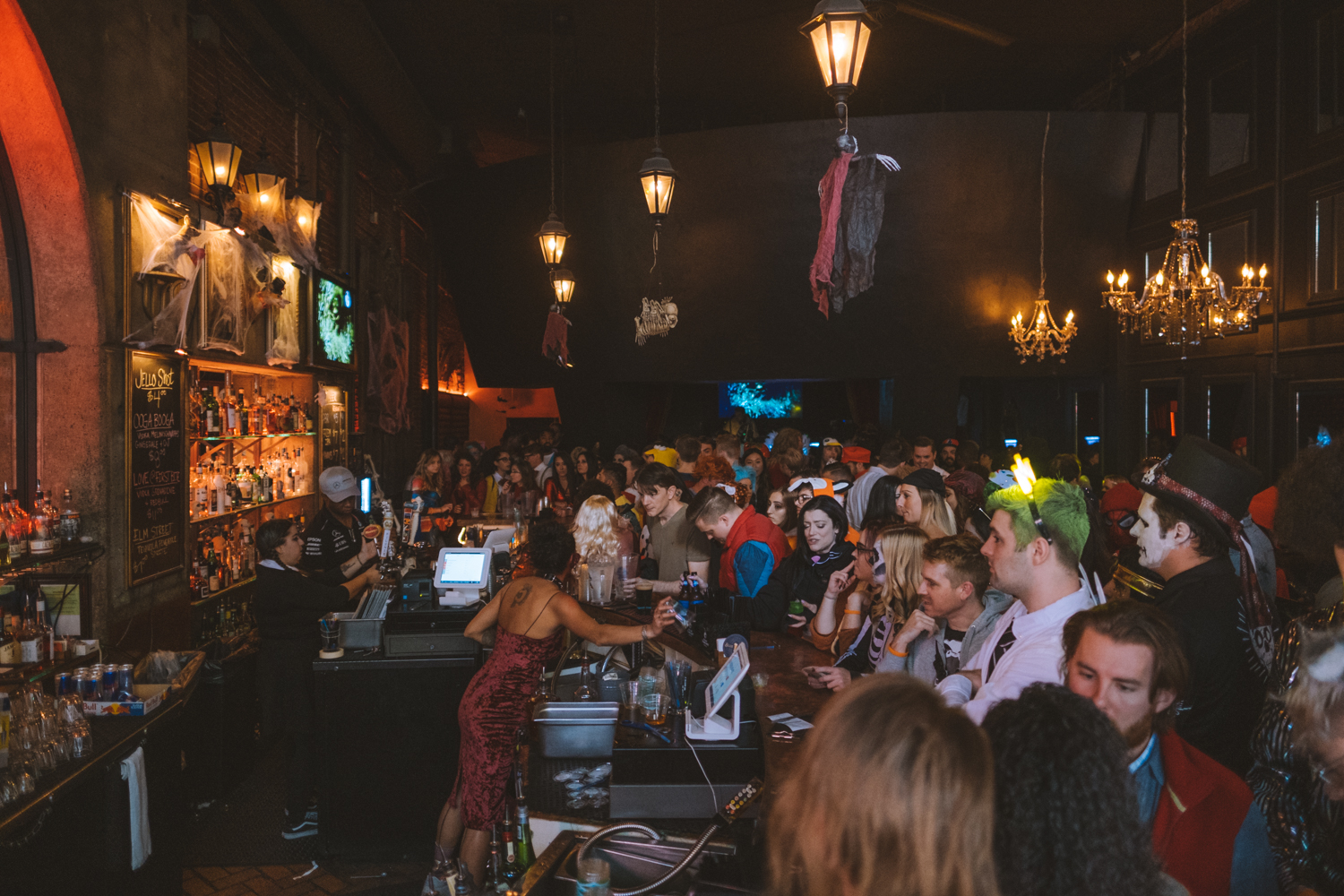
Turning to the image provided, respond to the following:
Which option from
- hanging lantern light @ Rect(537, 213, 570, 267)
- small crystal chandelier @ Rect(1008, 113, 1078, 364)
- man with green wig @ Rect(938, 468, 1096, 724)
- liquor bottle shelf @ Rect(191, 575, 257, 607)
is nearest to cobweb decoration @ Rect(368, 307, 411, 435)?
hanging lantern light @ Rect(537, 213, 570, 267)

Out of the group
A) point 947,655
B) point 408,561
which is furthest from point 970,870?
point 408,561

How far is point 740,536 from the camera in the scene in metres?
4.30

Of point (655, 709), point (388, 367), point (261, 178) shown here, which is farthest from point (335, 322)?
point (655, 709)

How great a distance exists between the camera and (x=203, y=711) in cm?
425

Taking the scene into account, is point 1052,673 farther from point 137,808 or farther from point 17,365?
point 17,365

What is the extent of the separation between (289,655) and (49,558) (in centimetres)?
107

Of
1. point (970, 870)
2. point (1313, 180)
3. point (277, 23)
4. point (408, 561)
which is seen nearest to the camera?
point (970, 870)

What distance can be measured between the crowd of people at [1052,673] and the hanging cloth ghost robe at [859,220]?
1.03 metres

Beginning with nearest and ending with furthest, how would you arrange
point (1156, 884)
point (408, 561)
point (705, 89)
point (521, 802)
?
point (1156, 884) → point (521, 802) → point (408, 561) → point (705, 89)

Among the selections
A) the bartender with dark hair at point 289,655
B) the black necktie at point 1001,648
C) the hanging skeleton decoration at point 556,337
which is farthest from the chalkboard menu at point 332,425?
the black necktie at point 1001,648

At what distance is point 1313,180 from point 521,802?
8.36m

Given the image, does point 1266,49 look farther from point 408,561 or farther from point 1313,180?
point 408,561

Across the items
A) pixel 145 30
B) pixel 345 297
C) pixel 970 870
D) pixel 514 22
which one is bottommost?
pixel 970 870

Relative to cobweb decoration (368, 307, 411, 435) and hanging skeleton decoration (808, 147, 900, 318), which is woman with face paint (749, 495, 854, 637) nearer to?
hanging skeleton decoration (808, 147, 900, 318)
